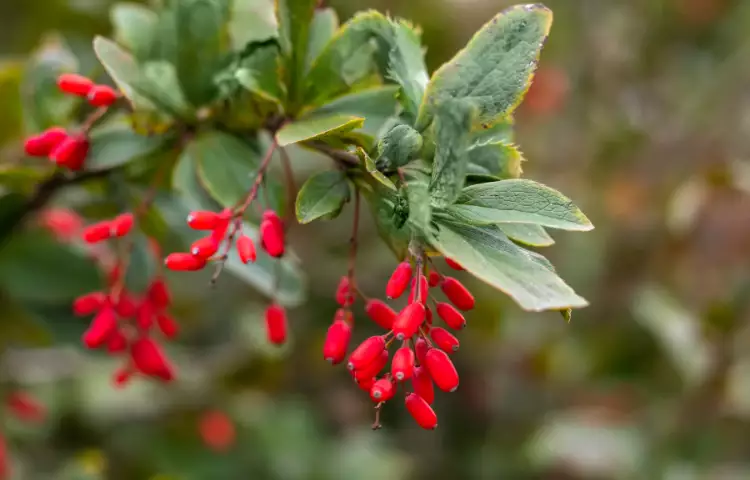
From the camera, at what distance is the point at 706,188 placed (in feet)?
7.18

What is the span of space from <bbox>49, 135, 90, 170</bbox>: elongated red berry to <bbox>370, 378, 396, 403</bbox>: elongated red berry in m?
0.48

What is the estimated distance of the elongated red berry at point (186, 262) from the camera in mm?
809

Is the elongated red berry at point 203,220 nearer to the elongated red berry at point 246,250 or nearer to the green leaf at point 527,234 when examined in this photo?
the elongated red berry at point 246,250

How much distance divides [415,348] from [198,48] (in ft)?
1.56

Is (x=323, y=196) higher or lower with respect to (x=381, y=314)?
higher

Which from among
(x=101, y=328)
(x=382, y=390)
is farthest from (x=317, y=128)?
(x=101, y=328)

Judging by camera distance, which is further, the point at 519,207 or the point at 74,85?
the point at 74,85

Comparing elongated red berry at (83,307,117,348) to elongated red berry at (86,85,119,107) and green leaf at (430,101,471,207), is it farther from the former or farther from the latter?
green leaf at (430,101,471,207)

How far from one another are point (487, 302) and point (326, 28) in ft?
5.16

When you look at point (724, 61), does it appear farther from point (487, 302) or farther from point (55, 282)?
point (55, 282)

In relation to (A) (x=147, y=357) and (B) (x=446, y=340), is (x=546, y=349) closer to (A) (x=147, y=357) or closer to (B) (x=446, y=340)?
(A) (x=147, y=357)

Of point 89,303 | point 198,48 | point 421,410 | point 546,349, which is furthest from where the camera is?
point 546,349

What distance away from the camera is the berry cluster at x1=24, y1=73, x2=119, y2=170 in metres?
0.89

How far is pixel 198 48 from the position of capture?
94cm
